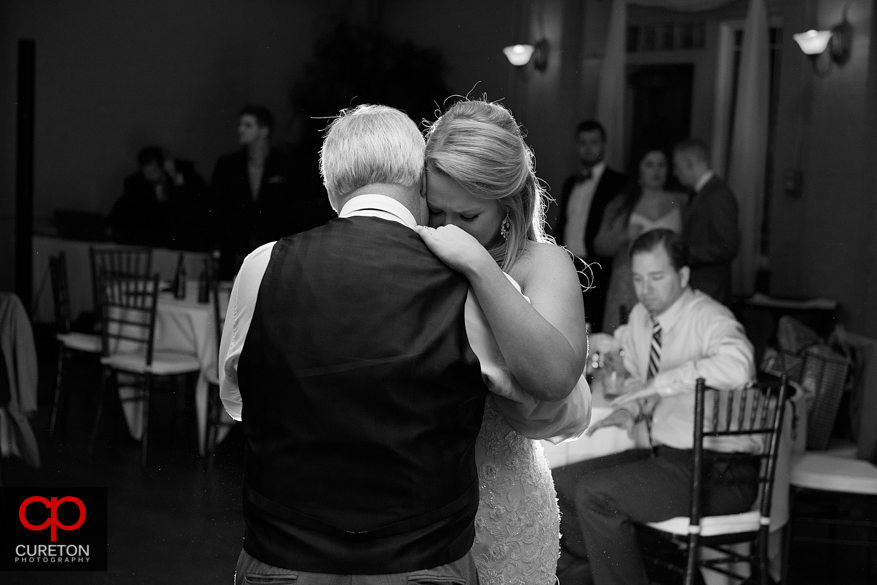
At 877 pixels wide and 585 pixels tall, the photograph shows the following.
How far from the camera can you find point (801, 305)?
5707 millimetres

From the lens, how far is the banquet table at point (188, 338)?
4.72 m

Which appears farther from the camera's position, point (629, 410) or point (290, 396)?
point (629, 410)

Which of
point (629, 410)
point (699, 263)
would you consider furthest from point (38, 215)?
point (629, 410)

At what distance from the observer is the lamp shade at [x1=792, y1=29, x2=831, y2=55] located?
5.86m

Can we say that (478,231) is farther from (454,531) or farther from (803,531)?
(803,531)

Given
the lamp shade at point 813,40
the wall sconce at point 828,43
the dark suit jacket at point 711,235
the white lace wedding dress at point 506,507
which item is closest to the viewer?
the white lace wedding dress at point 506,507

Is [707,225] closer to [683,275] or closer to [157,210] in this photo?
[683,275]

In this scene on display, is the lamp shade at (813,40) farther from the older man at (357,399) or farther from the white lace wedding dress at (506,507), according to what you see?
the older man at (357,399)

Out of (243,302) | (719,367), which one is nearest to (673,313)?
(719,367)

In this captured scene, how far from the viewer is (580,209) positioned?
5.30m

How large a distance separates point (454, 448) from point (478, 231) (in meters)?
0.48

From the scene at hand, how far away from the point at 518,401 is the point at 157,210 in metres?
4.89

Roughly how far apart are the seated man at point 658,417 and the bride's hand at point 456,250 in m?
1.75

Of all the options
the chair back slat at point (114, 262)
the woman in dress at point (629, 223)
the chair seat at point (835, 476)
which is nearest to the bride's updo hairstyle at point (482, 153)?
the chair seat at point (835, 476)
